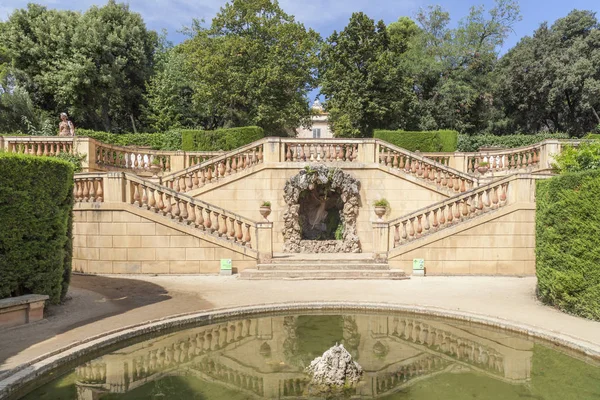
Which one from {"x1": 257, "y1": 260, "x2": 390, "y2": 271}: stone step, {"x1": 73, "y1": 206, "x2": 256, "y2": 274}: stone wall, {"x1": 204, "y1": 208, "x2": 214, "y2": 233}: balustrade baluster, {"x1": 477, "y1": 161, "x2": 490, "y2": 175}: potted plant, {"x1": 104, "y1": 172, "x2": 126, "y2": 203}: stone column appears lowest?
{"x1": 257, "y1": 260, "x2": 390, "y2": 271}: stone step

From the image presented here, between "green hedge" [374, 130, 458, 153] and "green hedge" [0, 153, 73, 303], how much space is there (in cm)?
1632

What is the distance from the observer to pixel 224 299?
8.64 m

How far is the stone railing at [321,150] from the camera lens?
14650 millimetres

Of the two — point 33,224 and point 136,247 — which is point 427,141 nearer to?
point 136,247

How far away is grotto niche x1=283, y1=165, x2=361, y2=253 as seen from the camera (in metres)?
14.1

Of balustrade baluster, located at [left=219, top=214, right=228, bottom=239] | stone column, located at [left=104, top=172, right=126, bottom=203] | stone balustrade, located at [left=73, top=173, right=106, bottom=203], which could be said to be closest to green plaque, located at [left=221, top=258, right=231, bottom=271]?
balustrade baluster, located at [left=219, top=214, right=228, bottom=239]

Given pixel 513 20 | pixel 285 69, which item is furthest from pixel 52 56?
pixel 513 20

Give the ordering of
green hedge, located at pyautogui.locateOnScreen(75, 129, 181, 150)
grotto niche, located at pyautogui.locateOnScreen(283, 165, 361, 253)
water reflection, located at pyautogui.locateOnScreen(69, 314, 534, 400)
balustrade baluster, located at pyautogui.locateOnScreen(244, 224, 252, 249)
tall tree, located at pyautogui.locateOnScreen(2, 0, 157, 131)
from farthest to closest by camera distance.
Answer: tall tree, located at pyautogui.locateOnScreen(2, 0, 157, 131)
green hedge, located at pyautogui.locateOnScreen(75, 129, 181, 150)
grotto niche, located at pyautogui.locateOnScreen(283, 165, 361, 253)
balustrade baluster, located at pyautogui.locateOnScreen(244, 224, 252, 249)
water reflection, located at pyautogui.locateOnScreen(69, 314, 534, 400)

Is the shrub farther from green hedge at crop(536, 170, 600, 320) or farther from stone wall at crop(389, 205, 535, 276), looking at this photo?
green hedge at crop(536, 170, 600, 320)

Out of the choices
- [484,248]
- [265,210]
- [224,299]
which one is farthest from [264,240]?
[484,248]

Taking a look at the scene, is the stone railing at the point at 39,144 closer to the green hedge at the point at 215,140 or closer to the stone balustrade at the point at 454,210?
the green hedge at the point at 215,140

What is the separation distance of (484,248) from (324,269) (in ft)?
15.2

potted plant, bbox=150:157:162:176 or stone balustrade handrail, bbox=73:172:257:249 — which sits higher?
potted plant, bbox=150:157:162:176

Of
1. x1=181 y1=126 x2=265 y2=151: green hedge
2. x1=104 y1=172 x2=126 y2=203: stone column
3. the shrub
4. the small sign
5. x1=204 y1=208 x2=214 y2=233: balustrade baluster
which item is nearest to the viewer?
the shrub
